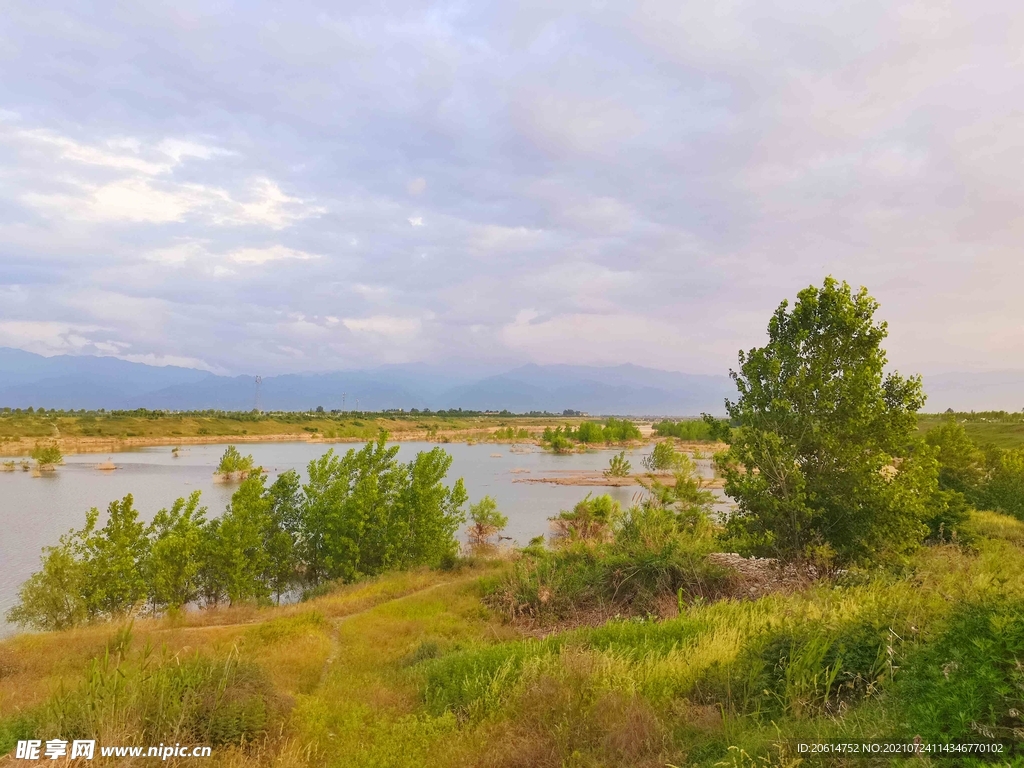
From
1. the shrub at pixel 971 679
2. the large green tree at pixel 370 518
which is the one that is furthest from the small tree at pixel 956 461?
the shrub at pixel 971 679

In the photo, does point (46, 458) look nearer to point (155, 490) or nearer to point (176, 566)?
A: point (155, 490)

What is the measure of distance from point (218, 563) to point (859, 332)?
27.3 m

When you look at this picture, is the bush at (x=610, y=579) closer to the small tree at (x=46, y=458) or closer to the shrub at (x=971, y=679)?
the shrub at (x=971, y=679)

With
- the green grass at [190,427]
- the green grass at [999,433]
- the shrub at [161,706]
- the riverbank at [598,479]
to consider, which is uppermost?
the green grass at [999,433]

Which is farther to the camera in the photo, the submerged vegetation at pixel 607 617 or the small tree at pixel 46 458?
the small tree at pixel 46 458

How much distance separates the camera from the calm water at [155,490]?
38991 millimetres

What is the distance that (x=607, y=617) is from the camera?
16.0 metres

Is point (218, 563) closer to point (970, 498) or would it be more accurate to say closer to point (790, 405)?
point (790, 405)

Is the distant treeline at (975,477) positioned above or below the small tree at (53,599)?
above

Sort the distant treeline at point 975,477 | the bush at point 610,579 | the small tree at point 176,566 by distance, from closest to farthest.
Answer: the bush at point 610,579 → the small tree at point 176,566 → the distant treeline at point 975,477

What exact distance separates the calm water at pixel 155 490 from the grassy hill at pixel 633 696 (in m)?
25.3

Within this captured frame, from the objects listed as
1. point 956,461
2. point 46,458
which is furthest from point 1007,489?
point 46,458

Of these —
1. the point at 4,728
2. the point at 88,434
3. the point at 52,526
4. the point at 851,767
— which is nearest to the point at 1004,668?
the point at 851,767

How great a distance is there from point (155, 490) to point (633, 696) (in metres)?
63.6
